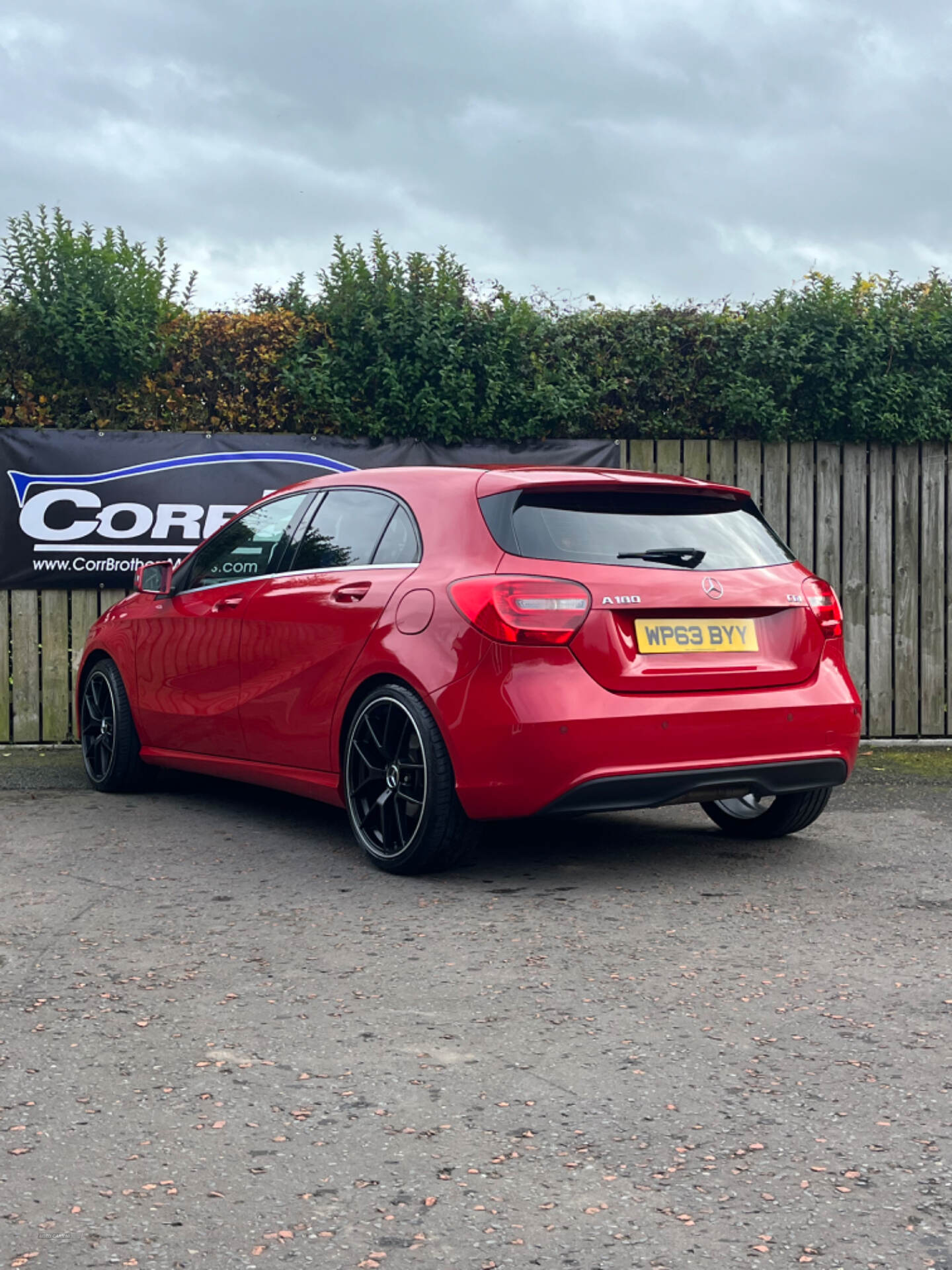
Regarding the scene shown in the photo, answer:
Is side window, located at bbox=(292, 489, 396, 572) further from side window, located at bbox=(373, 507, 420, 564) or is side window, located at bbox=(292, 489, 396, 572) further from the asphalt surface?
the asphalt surface

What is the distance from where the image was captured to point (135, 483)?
943 cm

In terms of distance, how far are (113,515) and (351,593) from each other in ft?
13.6

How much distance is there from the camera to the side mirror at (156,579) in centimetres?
730

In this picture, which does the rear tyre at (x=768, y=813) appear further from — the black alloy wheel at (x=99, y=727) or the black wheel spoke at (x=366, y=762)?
the black alloy wheel at (x=99, y=727)

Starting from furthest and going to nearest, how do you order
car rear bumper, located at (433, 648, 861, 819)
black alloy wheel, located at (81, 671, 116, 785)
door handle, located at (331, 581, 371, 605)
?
black alloy wheel, located at (81, 671, 116, 785), door handle, located at (331, 581, 371, 605), car rear bumper, located at (433, 648, 861, 819)

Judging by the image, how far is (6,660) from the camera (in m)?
9.34

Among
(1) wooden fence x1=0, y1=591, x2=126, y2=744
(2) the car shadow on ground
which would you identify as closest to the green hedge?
(1) wooden fence x1=0, y1=591, x2=126, y2=744

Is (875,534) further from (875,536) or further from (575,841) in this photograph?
(575,841)

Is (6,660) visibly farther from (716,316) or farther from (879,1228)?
(879,1228)

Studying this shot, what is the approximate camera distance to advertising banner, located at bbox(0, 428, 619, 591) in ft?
30.6

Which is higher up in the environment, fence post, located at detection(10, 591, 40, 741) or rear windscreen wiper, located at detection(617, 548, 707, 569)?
rear windscreen wiper, located at detection(617, 548, 707, 569)

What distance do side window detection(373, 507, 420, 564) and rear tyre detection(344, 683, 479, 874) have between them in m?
0.54

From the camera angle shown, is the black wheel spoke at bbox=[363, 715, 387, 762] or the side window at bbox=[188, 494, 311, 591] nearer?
the black wheel spoke at bbox=[363, 715, 387, 762]

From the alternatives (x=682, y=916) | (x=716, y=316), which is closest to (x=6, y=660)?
(x=716, y=316)
